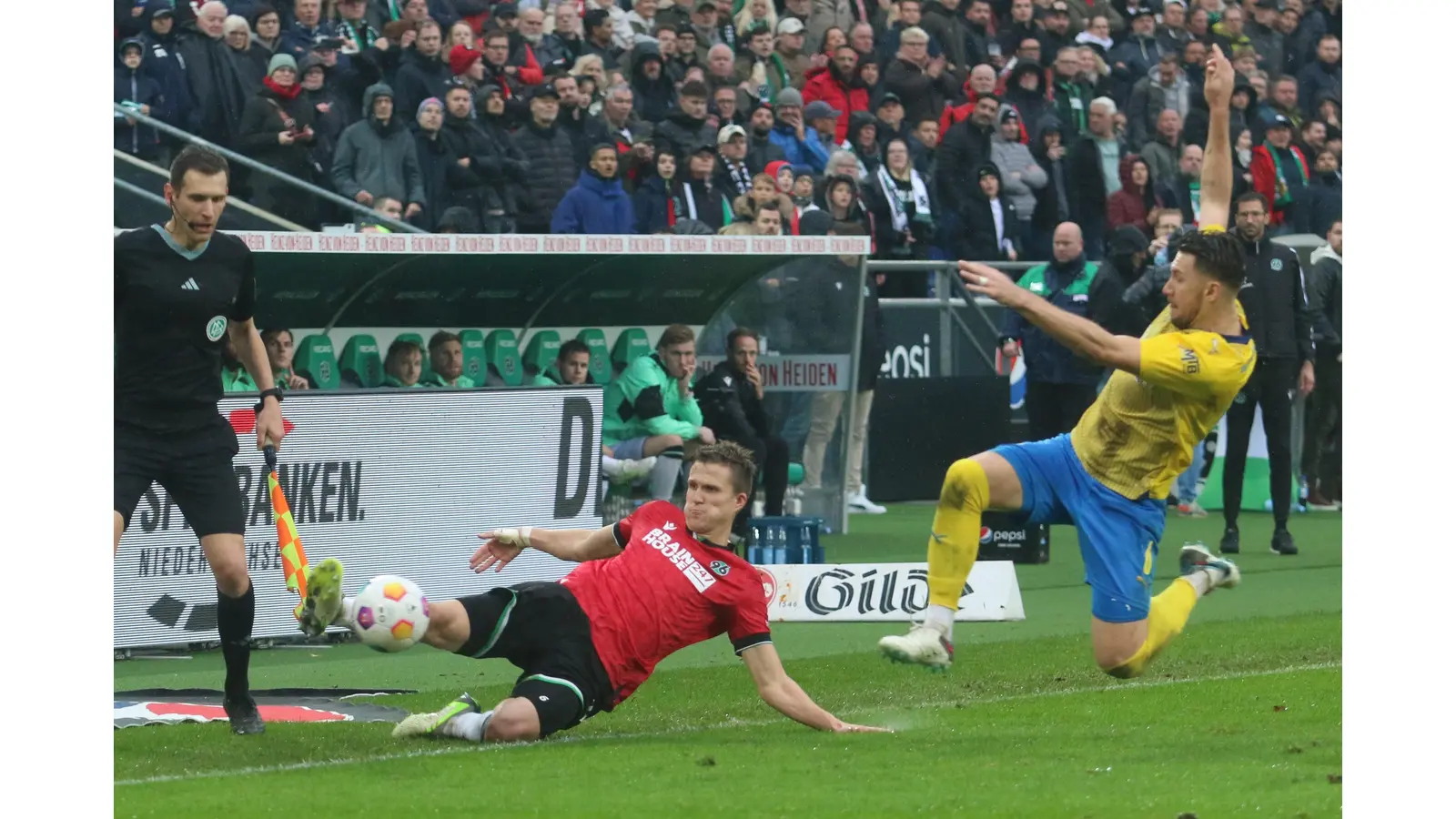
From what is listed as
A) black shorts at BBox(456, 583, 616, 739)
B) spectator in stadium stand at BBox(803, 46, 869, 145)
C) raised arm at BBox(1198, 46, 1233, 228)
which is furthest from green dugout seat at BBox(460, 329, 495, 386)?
spectator in stadium stand at BBox(803, 46, 869, 145)

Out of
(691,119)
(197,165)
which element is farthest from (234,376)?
(691,119)

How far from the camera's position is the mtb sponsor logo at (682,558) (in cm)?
776

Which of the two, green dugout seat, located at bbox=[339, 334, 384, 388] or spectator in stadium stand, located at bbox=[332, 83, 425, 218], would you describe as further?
spectator in stadium stand, located at bbox=[332, 83, 425, 218]

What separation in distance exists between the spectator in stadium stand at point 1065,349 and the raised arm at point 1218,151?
6.63 m

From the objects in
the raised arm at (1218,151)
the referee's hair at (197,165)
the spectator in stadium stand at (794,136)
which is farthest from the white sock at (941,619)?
the spectator in stadium stand at (794,136)

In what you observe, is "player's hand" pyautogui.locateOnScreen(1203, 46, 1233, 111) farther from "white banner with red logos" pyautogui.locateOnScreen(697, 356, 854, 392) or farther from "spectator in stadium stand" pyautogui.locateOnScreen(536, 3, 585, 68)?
"spectator in stadium stand" pyautogui.locateOnScreen(536, 3, 585, 68)

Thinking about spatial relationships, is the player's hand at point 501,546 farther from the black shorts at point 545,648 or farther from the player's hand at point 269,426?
the player's hand at point 269,426

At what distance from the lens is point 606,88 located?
18.3 m

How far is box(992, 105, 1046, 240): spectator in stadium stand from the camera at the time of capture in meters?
20.1

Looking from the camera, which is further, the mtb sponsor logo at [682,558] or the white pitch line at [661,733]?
the mtb sponsor logo at [682,558]

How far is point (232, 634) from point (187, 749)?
1.61 ft

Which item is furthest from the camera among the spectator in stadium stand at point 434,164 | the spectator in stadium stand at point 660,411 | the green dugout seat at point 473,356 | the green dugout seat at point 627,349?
the spectator in stadium stand at point 434,164

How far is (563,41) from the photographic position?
1853cm

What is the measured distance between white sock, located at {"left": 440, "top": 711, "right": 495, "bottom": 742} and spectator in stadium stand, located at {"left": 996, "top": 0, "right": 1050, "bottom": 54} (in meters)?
16.0
